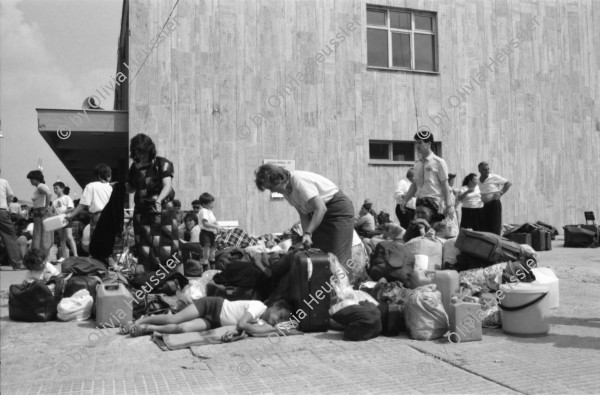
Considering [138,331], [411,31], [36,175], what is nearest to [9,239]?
[36,175]

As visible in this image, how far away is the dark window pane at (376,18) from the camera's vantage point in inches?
595

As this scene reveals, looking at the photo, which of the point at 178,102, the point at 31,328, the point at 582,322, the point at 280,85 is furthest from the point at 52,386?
the point at 280,85

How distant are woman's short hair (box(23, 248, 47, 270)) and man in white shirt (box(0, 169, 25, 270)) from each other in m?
3.93

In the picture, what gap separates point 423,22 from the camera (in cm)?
1568

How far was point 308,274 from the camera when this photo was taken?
5.03m

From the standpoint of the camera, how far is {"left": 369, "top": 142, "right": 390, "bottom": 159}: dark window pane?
49.5 ft

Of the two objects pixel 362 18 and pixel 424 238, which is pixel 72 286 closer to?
pixel 424 238

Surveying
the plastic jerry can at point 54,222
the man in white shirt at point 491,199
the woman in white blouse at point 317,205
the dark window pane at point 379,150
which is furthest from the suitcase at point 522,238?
the plastic jerry can at point 54,222

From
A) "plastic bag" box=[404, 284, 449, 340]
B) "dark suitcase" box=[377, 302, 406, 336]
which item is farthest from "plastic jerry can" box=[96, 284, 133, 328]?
"plastic bag" box=[404, 284, 449, 340]

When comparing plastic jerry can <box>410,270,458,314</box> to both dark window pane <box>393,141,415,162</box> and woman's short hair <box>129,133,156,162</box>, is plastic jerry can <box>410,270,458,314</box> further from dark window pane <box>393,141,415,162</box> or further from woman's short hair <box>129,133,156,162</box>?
dark window pane <box>393,141,415,162</box>

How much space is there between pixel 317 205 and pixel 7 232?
22.3 feet

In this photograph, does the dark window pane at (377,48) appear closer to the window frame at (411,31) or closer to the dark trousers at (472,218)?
the window frame at (411,31)

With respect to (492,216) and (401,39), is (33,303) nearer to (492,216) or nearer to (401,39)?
(492,216)

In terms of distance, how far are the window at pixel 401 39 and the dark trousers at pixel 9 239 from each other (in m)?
9.84
